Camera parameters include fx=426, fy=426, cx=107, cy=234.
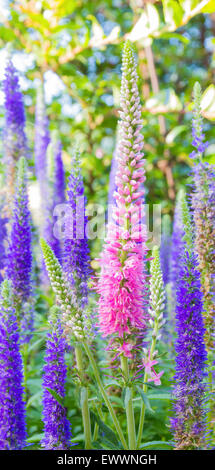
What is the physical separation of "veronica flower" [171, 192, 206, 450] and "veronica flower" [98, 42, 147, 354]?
14cm

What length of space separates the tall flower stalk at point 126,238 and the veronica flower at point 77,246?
0.25 m

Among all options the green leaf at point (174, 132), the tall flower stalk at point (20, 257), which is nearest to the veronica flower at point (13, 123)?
the tall flower stalk at point (20, 257)

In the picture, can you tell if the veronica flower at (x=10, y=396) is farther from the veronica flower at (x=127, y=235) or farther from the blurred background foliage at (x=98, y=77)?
the blurred background foliage at (x=98, y=77)

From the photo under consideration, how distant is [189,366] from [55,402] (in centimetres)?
43

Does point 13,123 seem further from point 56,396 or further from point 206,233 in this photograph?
point 56,396

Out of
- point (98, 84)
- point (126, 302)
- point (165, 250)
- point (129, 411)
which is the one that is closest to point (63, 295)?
point (126, 302)

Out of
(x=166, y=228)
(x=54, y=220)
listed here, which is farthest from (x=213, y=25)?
(x=54, y=220)

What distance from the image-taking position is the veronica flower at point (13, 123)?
2.59m

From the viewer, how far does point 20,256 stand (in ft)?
6.05

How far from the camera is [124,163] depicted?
4.00 feet

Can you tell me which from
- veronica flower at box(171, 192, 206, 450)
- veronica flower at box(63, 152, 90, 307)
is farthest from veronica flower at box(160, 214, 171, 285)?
veronica flower at box(171, 192, 206, 450)

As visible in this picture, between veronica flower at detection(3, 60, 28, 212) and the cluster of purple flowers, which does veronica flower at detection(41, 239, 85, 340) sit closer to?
the cluster of purple flowers

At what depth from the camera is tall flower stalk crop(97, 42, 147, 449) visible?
121cm
